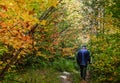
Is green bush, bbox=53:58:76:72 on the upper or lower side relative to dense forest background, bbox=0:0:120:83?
lower

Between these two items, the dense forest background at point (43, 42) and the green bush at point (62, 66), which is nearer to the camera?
the dense forest background at point (43, 42)

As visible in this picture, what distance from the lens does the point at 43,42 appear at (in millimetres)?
15148

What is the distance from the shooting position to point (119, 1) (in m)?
9.27

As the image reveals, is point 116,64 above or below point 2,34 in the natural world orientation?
below

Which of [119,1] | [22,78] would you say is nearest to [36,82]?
[22,78]

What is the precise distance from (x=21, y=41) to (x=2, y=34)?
586 mm

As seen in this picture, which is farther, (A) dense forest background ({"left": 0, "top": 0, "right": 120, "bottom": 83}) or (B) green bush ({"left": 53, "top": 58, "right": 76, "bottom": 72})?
(B) green bush ({"left": 53, "top": 58, "right": 76, "bottom": 72})

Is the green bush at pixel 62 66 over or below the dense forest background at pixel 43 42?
below

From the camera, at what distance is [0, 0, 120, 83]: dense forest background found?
6023 mm

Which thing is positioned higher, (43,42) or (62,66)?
(43,42)

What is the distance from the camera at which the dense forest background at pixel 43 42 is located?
19.8 feet

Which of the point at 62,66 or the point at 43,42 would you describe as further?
the point at 62,66

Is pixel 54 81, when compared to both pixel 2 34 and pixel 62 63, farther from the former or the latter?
pixel 2 34

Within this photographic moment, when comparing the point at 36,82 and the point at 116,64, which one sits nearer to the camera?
the point at 116,64
